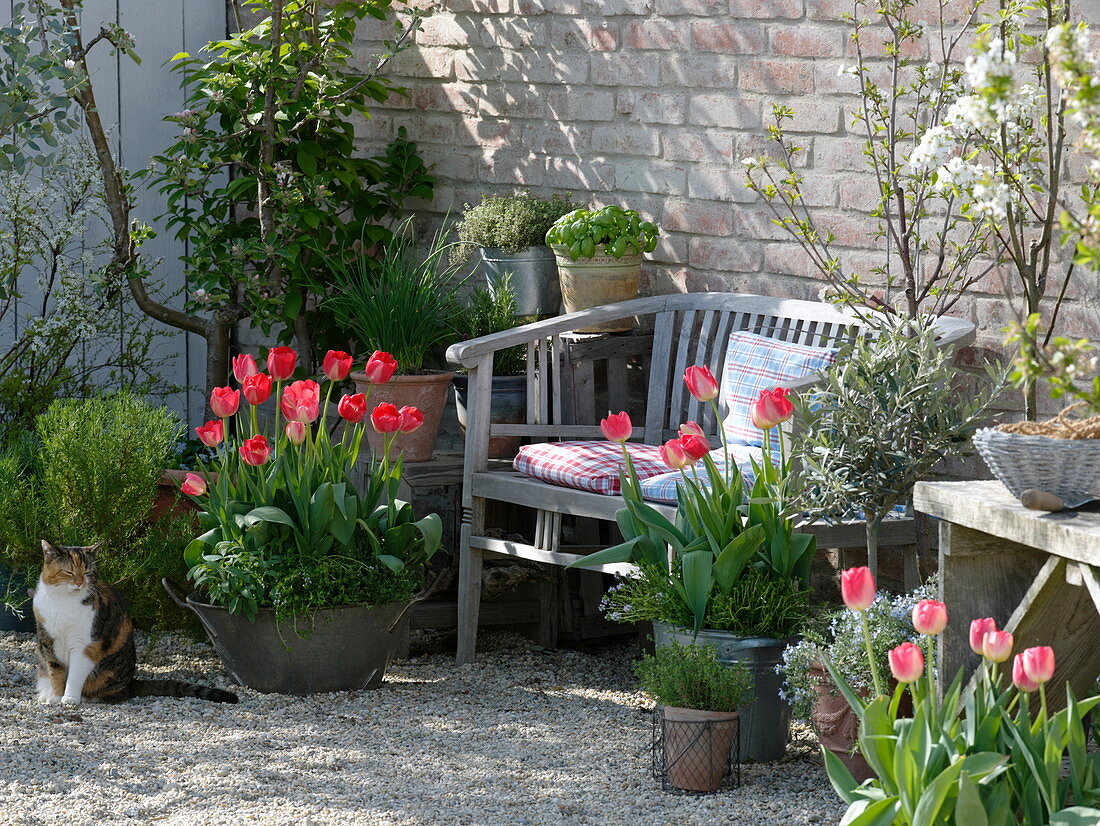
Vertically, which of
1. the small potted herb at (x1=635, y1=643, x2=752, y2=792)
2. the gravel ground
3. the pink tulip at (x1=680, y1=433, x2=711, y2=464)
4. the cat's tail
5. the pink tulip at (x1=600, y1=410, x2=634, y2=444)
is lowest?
the gravel ground

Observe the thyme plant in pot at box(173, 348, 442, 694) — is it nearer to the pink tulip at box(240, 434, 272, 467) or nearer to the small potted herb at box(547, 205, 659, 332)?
the pink tulip at box(240, 434, 272, 467)

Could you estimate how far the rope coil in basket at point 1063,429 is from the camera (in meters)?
2.11

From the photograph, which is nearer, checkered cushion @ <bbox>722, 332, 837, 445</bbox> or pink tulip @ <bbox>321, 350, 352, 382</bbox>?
pink tulip @ <bbox>321, 350, 352, 382</bbox>

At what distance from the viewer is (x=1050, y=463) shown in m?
2.10

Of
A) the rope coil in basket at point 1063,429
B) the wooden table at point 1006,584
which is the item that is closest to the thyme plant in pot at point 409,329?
the wooden table at point 1006,584

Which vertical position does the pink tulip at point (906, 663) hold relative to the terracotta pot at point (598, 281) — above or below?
below

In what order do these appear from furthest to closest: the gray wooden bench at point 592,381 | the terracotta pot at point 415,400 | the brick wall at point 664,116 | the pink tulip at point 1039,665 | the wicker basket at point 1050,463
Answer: the terracotta pot at point 415,400 → the brick wall at point 664,116 → the gray wooden bench at point 592,381 → the wicker basket at point 1050,463 → the pink tulip at point 1039,665

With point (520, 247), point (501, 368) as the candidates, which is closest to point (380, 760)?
point (501, 368)

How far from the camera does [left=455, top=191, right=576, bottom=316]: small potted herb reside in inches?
152

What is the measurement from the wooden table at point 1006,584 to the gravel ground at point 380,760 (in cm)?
48

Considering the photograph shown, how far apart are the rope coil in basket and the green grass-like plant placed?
29.3 inches

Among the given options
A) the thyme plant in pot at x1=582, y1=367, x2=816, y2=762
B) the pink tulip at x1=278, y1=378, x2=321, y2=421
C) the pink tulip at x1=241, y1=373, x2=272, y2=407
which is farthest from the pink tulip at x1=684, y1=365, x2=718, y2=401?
the pink tulip at x1=241, y1=373, x2=272, y2=407

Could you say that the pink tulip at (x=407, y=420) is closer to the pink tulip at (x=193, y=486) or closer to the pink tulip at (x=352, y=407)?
the pink tulip at (x=352, y=407)

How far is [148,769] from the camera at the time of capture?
2.77 m
